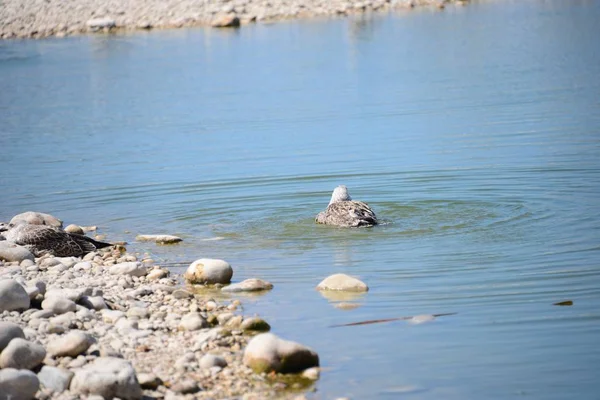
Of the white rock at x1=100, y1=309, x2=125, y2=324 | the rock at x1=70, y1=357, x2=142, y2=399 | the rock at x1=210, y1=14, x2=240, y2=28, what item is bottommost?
the white rock at x1=100, y1=309, x2=125, y2=324

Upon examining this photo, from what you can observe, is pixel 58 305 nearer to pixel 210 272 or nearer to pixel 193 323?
pixel 193 323

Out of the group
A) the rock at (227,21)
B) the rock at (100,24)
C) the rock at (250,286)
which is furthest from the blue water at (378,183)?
the rock at (100,24)

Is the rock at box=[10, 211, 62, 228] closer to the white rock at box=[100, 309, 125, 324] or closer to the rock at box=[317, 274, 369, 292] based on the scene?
the white rock at box=[100, 309, 125, 324]

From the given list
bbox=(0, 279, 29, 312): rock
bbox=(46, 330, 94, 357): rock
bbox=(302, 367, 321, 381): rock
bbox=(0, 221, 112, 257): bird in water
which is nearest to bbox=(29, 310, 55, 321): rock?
bbox=(0, 279, 29, 312): rock

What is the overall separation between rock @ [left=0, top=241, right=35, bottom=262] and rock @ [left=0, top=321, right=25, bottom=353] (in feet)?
13.1

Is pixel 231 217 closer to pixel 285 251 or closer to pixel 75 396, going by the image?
pixel 285 251

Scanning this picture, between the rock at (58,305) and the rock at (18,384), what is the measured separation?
2093 millimetres

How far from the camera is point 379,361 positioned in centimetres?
829

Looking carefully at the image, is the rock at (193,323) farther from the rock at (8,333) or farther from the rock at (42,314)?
the rock at (8,333)

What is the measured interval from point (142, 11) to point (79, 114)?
34.2m

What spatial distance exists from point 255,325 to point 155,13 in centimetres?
5413

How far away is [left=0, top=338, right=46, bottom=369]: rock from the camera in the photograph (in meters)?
7.59

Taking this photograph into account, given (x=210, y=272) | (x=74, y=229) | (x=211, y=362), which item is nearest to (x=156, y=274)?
(x=210, y=272)

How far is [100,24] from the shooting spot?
197 feet
